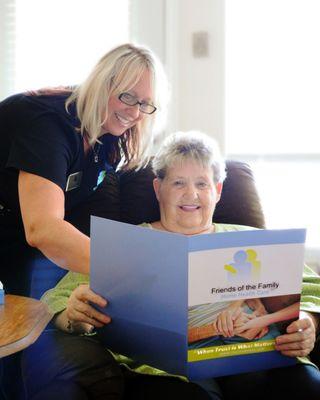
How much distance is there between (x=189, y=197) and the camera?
1633 millimetres

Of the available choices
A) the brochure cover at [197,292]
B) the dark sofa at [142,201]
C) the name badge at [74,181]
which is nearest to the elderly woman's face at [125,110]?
the name badge at [74,181]

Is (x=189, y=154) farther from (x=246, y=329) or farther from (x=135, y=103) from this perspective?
(x=246, y=329)

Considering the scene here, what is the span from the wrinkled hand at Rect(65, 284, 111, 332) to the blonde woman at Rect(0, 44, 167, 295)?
63 millimetres

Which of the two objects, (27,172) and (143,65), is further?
(143,65)

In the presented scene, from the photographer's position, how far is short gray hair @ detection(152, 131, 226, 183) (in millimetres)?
1668

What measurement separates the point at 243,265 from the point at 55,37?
203 cm

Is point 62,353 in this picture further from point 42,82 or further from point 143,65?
point 42,82

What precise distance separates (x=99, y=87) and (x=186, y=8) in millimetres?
1379

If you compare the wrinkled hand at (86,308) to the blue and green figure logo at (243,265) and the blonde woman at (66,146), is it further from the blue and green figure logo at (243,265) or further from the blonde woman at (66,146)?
the blue and green figure logo at (243,265)

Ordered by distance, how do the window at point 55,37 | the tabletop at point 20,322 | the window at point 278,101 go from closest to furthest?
1. the tabletop at point 20,322
2. the window at point 278,101
3. the window at point 55,37

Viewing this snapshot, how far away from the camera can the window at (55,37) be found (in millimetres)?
2762

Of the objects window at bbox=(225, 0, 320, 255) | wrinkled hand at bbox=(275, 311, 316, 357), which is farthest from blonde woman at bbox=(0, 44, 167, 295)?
window at bbox=(225, 0, 320, 255)

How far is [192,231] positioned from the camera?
1667 mm

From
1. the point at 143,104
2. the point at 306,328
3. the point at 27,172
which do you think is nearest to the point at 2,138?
the point at 27,172
